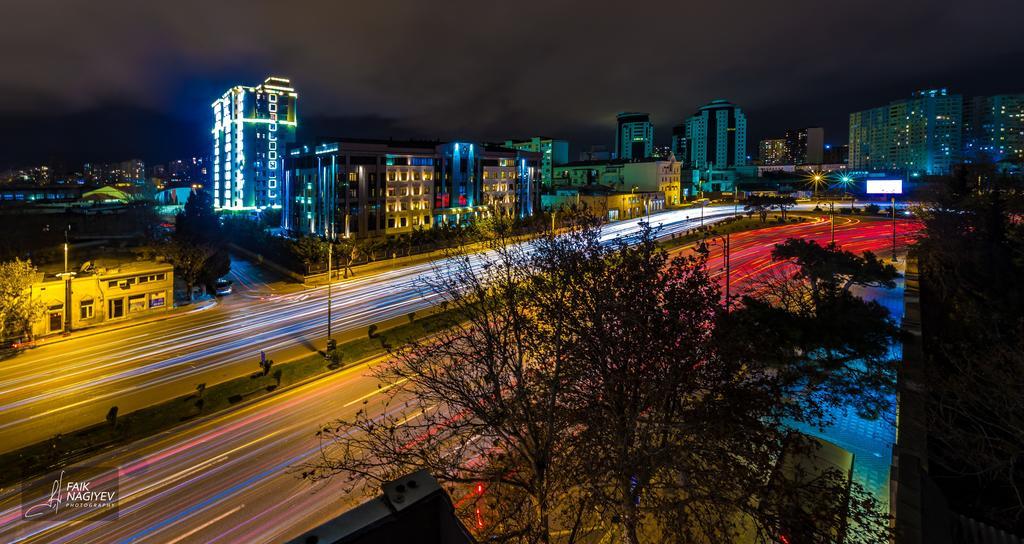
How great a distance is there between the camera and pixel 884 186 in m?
65.8

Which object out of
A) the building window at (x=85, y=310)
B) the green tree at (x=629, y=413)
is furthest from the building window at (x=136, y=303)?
the green tree at (x=629, y=413)

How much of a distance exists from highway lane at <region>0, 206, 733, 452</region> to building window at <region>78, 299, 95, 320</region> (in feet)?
6.66

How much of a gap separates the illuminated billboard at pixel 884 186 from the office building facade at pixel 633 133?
11064 cm

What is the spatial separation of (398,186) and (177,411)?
148 feet

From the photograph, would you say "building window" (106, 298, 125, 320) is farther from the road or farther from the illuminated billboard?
the illuminated billboard

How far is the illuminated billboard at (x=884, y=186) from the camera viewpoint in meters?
62.0

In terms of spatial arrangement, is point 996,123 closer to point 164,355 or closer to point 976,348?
point 976,348

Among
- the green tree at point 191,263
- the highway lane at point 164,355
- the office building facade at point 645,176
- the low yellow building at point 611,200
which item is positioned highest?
the office building facade at point 645,176

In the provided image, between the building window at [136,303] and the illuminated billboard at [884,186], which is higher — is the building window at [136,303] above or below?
below

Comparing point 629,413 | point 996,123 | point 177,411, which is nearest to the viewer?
point 629,413

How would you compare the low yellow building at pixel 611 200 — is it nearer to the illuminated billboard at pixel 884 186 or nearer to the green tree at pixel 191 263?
the illuminated billboard at pixel 884 186

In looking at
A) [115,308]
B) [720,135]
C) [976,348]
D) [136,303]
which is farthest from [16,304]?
[720,135]

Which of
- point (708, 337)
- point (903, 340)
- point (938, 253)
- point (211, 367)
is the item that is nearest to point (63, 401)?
point (211, 367)

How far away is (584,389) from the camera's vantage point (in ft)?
28.7
